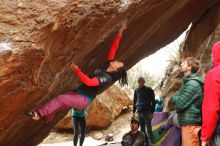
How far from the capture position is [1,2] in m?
5.31

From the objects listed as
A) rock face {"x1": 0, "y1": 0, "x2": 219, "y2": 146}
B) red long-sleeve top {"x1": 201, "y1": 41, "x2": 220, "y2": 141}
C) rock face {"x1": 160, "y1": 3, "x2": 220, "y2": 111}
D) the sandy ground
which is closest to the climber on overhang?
rock face {"x1": 0, "y1": 0, "x2": 219, "y2": 146}

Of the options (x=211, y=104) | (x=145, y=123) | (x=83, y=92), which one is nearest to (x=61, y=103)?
(x=83, y=92)

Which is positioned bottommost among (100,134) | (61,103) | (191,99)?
(100,134)

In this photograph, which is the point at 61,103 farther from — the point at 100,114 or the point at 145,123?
the point at 100,114

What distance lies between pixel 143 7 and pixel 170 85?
6511mm

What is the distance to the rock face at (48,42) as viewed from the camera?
17.7 feet

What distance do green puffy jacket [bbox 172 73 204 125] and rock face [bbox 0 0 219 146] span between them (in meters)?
1.66

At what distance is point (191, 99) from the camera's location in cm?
578

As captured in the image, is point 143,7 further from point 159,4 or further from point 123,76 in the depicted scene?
point 123,76

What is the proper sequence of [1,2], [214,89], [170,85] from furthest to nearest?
[170,85], [1,2], [214,89]

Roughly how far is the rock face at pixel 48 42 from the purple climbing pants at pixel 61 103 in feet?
0.77

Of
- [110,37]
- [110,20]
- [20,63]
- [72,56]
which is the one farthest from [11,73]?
[110,37]

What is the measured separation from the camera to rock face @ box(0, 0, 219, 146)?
5.39m

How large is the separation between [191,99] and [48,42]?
2.33 meters
